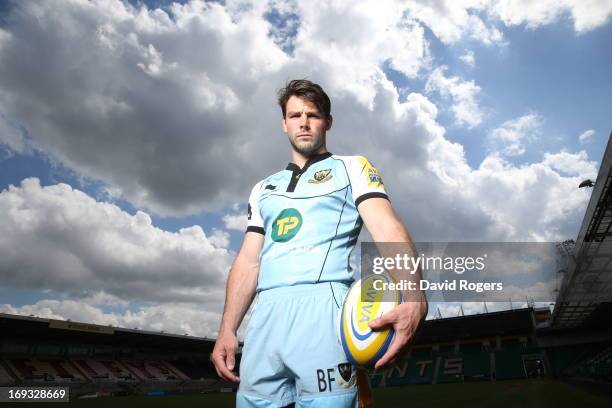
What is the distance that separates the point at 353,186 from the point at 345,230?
9.0 inches

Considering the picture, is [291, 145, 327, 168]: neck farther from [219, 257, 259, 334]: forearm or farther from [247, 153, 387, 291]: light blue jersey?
[219, 257, 259, 334]: forearm

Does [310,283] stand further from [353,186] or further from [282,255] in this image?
[353,186]

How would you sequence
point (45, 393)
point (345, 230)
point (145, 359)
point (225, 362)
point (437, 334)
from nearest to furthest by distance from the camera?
point (345, 230) → point (225, 362) → point (45, 393) → point (145, 359) → point (437, 334)

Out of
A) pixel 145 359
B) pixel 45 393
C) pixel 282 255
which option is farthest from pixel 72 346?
pixel 282 255

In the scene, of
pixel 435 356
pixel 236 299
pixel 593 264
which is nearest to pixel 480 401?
pixel 593 264

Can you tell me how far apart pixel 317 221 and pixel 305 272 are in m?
0.26

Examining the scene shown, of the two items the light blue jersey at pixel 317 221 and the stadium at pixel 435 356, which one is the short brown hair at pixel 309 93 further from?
the stadium at pixel 435 356

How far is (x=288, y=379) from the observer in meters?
1.88

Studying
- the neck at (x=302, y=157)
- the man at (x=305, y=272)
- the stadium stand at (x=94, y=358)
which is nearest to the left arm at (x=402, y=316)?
the man at (x=305, y=272)

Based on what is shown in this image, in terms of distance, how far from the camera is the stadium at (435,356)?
20891mm

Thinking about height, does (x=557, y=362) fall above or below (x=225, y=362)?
below

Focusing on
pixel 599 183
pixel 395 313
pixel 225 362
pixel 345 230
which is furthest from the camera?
pixel 599 183

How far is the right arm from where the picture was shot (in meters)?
2.29

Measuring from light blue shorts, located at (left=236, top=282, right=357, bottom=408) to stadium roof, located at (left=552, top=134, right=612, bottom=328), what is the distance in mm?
10276
